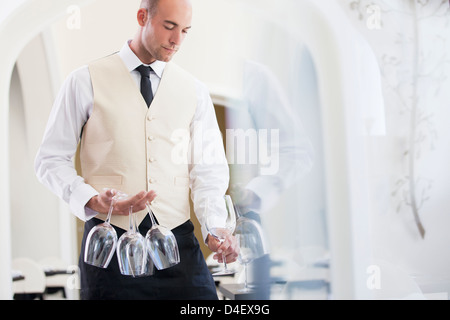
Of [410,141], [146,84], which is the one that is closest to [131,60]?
[146,84]

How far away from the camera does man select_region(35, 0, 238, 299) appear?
2.27m

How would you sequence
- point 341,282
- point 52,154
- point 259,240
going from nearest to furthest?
point 52,154, point 259,240, point 341,282

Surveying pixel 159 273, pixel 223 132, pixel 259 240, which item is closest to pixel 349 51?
pixel 223 132

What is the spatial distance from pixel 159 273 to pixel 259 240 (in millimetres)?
459

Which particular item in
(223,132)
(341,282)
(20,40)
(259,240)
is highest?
(20,40)

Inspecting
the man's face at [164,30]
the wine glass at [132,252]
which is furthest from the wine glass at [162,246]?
the man's face at [164,30]

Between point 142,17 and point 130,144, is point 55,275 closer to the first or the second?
point 130,144

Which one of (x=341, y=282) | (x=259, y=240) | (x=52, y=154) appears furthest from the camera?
(x=341, y=282)

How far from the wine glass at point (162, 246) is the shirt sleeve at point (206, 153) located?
0.81 ft

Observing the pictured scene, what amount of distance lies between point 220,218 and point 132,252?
1.28 feet

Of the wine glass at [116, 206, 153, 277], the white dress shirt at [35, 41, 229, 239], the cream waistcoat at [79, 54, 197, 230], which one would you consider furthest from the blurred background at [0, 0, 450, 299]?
the wine glass at [116, 206, 153, 277]

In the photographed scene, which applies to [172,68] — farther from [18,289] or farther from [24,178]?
[18,289]

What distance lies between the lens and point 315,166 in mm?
2605

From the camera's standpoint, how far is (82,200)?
2.24m
